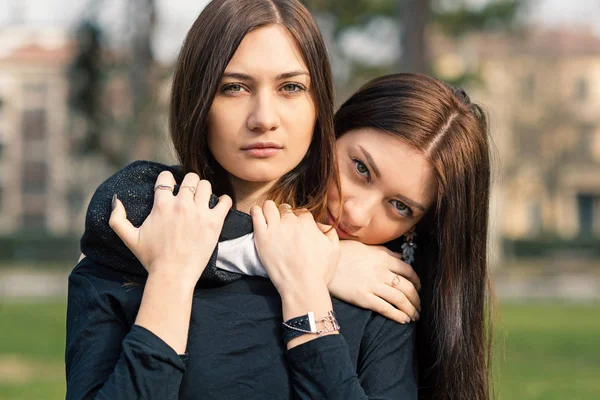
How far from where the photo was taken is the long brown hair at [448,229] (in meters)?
2.34

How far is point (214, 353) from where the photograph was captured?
2062mm

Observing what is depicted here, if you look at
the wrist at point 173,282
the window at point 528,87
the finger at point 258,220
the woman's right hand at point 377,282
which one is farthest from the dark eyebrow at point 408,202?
the window at point 528,87

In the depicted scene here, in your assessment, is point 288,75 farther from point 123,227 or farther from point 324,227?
point 123,227

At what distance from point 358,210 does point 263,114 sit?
377mm

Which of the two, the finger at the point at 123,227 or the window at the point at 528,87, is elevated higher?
the window at the point at 528,87

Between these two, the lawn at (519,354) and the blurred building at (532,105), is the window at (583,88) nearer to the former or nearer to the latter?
the blurred building at (532,105)

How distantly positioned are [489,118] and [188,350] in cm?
114

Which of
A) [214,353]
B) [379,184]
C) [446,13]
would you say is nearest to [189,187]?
[214,353]

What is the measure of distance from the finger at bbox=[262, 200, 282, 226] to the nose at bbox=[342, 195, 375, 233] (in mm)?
197

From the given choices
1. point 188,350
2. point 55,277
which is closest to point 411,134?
point 188,350

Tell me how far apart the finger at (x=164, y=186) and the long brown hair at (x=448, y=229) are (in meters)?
0.50

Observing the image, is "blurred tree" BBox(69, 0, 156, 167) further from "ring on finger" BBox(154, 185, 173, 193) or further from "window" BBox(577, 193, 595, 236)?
"window" BBox(577, 193, 595, 236)

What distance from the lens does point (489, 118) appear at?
268cm

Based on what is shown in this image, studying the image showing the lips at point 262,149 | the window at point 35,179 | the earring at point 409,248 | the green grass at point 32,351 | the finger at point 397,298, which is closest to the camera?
the lips at point 262,149
